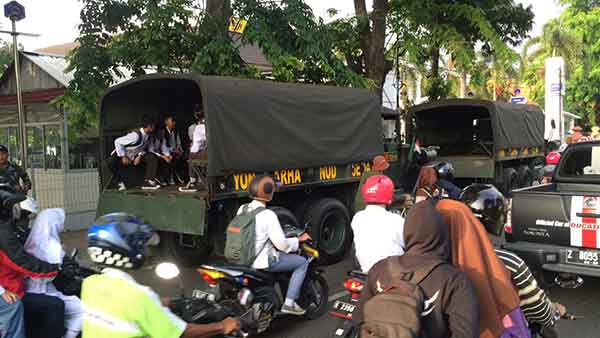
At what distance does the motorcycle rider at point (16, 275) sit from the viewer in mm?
3596

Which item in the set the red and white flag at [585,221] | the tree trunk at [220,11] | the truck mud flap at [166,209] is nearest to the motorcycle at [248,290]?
the truck mud flap at [166,209]

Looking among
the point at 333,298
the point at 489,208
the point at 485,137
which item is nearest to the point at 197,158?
the point at 333,298

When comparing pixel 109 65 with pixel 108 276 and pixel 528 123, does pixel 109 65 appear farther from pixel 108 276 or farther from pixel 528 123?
pixel 528 123

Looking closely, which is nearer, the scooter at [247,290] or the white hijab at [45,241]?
the white hijab at [45,241]

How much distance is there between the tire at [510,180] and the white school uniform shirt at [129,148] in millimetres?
9335

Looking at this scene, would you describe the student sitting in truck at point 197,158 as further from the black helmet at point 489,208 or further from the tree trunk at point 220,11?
the black helmet at point 489,208

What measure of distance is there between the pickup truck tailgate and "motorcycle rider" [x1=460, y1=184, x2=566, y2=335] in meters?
2.35

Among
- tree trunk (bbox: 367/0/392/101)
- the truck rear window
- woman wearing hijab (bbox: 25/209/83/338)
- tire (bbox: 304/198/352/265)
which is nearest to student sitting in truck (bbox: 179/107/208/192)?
tire (bbox: 304/198/352/265)

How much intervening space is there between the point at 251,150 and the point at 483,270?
15.1 ft

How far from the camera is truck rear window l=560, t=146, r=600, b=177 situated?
6.81 meters

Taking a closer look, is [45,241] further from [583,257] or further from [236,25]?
[236,25]

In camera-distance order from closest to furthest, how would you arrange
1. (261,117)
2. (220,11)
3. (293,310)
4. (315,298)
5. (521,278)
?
(521,278)
(293,310)
(315,298)
(261,117)
(220,11)

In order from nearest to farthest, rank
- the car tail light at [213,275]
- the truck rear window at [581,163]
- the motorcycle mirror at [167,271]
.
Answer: the motorcycle mirror at [167,271] < the car tail light at [213,275] < the truck rear window at [581,163]

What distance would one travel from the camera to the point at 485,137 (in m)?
15.2
